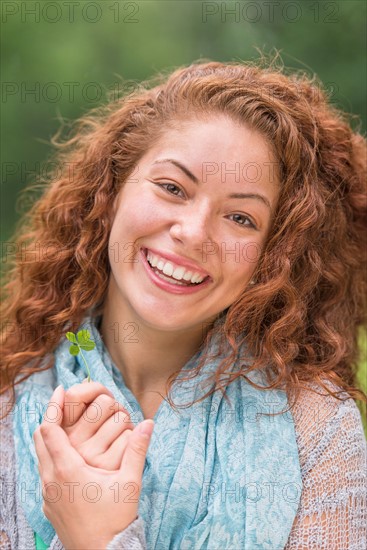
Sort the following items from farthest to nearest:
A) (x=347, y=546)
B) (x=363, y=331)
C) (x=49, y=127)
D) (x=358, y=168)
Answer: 1. (x=49, y=127)
2. (x=363, y=331)
3. (x=358, y=168)
4. (x=347, y=546)

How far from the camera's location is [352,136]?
2.46 meters

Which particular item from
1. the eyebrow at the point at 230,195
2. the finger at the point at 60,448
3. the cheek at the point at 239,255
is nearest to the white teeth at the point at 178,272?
the cheek at the point at 239,255

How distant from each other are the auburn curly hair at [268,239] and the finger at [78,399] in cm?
46

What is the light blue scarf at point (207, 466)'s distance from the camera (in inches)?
76.7

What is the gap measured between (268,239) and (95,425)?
27.6 inches

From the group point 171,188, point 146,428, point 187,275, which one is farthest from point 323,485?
point 171,188

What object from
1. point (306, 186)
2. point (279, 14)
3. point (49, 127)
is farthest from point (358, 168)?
point (49, 127)

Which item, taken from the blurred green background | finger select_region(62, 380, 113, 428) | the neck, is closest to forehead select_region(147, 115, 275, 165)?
the neck

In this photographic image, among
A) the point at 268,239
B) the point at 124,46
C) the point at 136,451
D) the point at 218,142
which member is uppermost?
the point at 124,46

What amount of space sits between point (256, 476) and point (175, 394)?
317mm

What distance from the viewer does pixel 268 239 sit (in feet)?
7.16

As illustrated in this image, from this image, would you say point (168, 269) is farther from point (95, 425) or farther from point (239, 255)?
point (95, 425)

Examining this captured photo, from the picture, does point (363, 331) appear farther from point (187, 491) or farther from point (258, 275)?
point (187, 491)

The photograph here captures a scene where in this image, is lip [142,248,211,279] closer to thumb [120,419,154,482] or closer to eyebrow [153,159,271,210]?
eyebrow [153,159,271,210]
